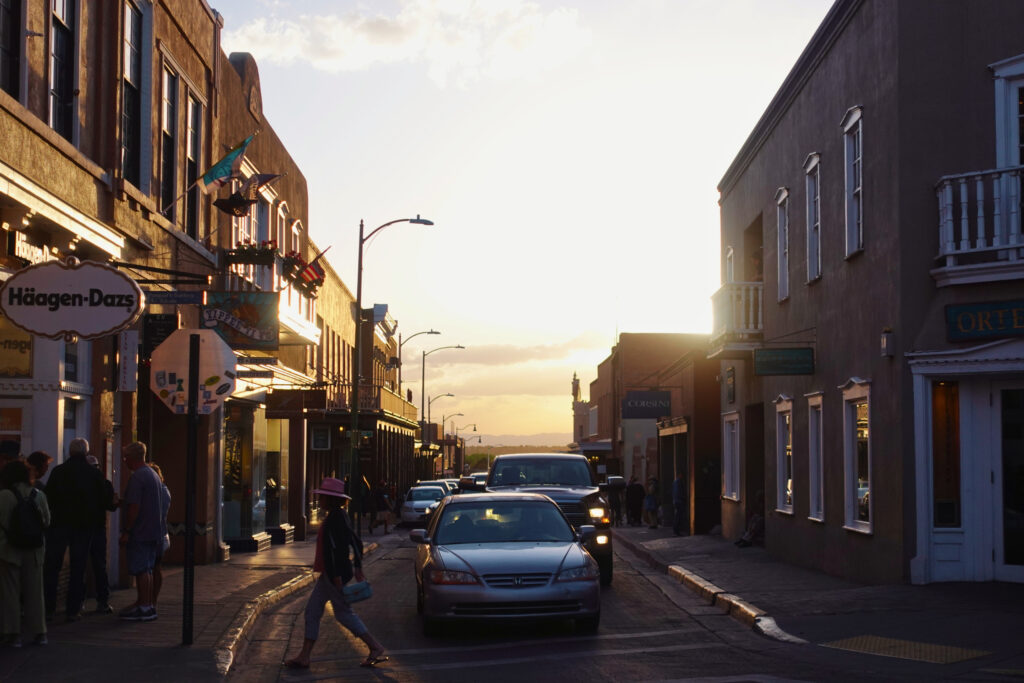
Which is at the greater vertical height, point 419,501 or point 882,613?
point 882,613

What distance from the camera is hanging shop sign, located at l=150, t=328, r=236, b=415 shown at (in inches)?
588

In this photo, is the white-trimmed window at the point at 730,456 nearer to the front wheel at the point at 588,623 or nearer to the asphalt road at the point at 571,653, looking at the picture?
the asphalt road at the point at 571,653

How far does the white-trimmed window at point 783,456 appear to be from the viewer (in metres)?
23.3

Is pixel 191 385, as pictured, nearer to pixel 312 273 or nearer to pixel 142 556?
pixel 142 556

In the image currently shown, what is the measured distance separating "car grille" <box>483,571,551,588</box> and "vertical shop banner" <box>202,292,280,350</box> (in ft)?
30.5

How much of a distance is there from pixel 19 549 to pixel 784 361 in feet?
Answer: 43.3

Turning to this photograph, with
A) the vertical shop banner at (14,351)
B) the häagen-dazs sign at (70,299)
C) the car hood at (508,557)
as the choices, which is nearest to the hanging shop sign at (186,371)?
the vertical shop banner at (14,351)

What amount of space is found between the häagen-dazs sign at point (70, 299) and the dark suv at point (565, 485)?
27.7 ft

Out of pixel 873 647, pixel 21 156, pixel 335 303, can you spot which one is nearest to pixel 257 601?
pixel 21 156

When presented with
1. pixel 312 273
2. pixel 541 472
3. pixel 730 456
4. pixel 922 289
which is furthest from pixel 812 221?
pixel 312 273

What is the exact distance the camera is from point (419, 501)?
4153 centimetres

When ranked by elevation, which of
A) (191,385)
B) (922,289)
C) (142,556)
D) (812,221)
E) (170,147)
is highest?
(170,147)

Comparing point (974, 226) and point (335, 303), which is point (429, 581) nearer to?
point (974, 226)

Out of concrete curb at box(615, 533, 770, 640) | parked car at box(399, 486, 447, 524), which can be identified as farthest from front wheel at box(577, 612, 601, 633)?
parked car at box(399, 486, 447, 524)
